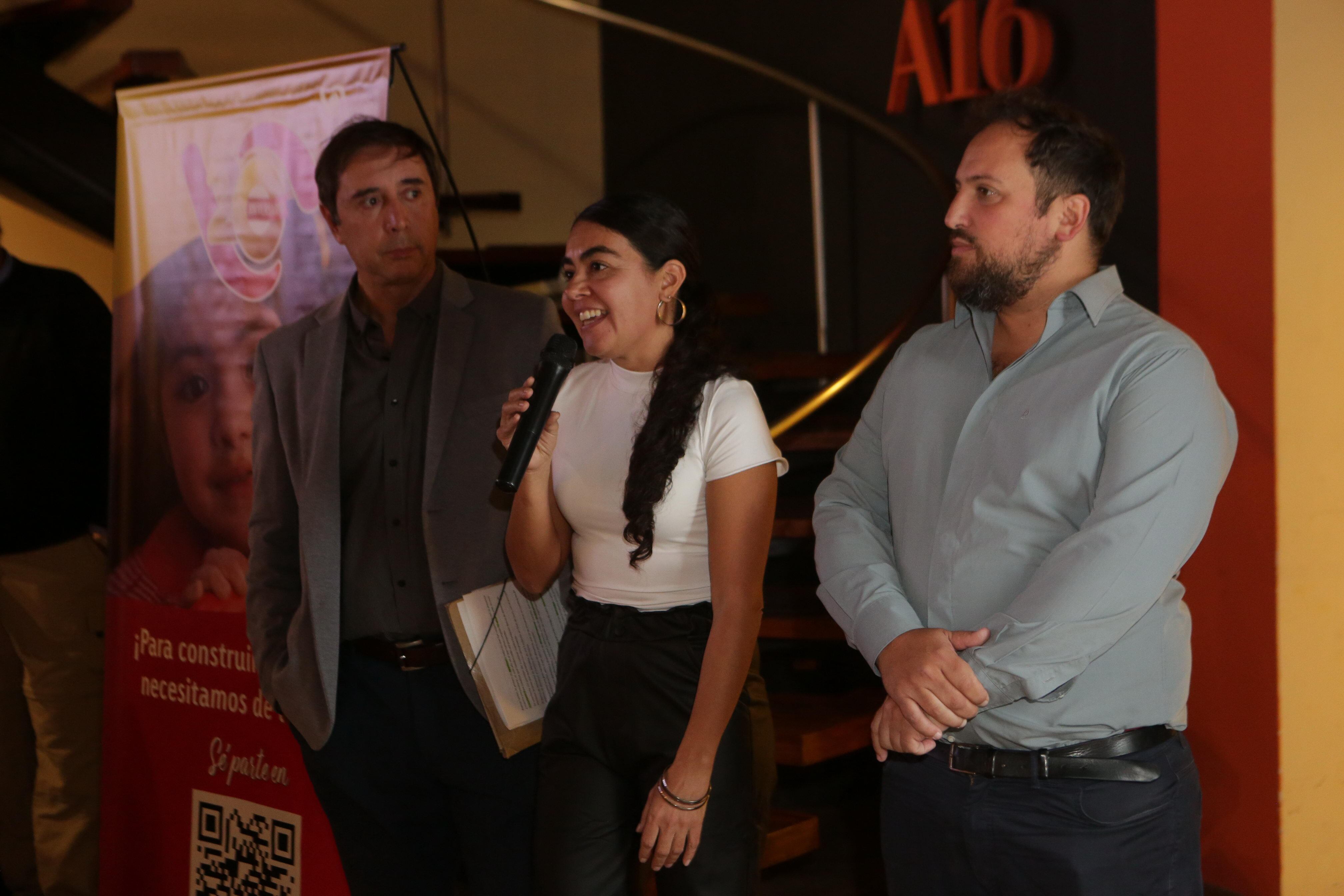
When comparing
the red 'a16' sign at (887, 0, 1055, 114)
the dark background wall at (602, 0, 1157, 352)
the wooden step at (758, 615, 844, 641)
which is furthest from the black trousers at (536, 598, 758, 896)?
the red 'a16' sign at (887, 0, 1055, 114)

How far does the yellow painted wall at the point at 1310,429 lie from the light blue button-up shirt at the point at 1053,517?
4.09 ft

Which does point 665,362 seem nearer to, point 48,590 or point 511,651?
point 511,651

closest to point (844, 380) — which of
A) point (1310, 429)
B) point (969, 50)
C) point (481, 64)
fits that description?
point (969, 50)

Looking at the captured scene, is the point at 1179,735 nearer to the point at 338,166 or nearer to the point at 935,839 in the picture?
the point at 935,839

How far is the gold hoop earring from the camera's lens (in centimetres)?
191

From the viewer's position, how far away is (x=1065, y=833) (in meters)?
1.54

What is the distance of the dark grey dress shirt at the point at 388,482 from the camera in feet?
7.36

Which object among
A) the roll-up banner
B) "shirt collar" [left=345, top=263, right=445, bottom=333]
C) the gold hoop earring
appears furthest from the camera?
the roll-up banner

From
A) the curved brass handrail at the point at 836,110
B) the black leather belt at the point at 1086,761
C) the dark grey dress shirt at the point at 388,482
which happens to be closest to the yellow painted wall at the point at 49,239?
the curved brass handrail at the point at 836,110

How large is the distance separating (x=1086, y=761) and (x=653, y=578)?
0.66 meters

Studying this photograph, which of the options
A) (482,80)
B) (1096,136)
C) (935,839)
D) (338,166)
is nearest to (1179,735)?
(935,839)

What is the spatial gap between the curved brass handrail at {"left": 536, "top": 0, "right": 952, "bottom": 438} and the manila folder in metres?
1.89

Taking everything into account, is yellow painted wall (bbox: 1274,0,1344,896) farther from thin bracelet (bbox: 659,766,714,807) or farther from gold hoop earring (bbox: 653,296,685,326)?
thin bracelet (bbox: 659,766,714,807)

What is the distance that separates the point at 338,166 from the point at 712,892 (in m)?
1.54
